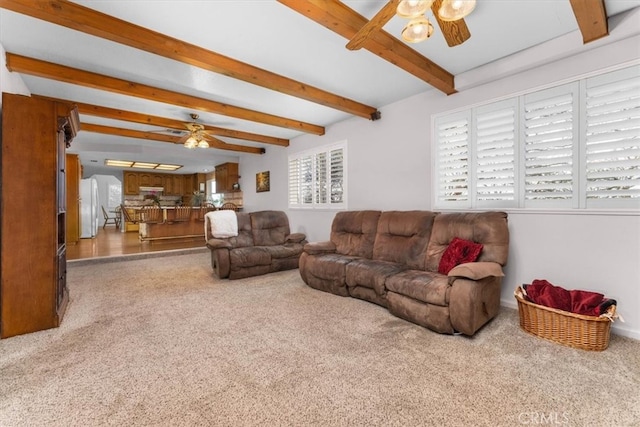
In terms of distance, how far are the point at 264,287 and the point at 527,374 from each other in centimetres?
276

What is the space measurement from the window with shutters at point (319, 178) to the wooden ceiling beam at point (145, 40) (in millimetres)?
1577

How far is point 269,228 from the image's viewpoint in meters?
4.88

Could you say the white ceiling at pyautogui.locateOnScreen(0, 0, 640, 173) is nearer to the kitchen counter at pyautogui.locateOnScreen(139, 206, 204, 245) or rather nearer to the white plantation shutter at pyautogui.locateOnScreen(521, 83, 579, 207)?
the white plantation shutter at pyautogui.locateOnScreen(521, 83, 579, 207)

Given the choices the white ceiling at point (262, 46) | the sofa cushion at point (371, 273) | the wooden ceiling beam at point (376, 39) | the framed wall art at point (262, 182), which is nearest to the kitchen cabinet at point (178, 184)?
the framed wall art at point (262, 182)

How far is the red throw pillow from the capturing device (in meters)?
2.63

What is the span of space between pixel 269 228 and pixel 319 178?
4.28 feet

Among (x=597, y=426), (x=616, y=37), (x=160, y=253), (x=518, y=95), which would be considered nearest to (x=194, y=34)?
(x=518, y=95)

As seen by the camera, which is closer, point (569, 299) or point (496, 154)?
point (569, 299)

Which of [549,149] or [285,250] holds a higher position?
[549,149]

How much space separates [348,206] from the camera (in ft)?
15.2

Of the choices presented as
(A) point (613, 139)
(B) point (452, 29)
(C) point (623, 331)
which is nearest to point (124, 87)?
(B) point (452, 29)

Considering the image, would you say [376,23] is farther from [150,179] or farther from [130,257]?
[150,179]

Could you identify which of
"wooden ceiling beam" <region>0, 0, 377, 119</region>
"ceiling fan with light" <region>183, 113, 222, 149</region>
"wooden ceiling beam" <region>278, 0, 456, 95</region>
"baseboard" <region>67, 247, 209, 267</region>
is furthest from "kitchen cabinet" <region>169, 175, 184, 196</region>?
"wooden ceiling beam" <region>278, 0, 456, 95</region>

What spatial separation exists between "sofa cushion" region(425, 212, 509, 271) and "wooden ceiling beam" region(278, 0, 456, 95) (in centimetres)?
146
